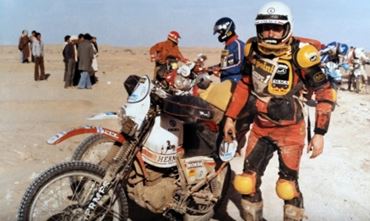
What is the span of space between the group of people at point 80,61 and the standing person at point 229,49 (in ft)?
28.0

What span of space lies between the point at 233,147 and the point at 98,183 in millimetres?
1171

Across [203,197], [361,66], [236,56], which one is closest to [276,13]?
[203,197]

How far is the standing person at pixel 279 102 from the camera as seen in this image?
382cm

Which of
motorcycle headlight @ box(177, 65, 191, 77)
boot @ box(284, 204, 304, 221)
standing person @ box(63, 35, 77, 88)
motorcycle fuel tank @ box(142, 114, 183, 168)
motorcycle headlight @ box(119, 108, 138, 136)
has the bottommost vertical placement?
standing person @ box(63, 35, 77, 88)

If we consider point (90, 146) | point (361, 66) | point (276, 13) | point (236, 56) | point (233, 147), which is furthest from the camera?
point (361, 66)

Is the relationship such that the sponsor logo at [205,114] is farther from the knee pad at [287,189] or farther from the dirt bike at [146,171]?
the knee pad at [287,189]

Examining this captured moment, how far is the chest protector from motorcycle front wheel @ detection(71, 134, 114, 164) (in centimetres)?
144

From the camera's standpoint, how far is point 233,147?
4.27 meters

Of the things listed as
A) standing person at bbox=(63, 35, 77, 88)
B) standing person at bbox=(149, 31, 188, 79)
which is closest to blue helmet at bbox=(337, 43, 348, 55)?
standing person at bbox=(149, 31, 188, 79)

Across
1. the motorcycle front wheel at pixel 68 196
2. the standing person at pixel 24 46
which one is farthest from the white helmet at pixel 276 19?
the standing person at pixel 24 46

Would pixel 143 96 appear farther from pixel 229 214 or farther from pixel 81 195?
pixel 229 214

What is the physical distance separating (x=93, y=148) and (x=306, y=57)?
208 centimetres

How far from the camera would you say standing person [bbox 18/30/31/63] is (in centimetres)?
2406

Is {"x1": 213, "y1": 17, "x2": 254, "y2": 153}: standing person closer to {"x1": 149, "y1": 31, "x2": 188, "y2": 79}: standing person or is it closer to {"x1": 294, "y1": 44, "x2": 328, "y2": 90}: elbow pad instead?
{"x1": 294, "y1": 44, "x2": 328, "y2": 90}: elbow pad
